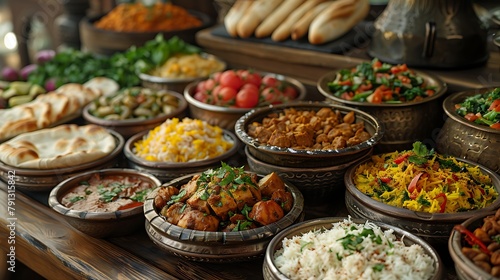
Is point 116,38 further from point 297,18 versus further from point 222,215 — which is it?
point 222,215

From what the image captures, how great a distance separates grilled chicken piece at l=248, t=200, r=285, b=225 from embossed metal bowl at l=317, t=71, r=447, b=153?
0.83 m

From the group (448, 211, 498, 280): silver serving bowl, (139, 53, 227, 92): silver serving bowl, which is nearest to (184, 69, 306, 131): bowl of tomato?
(139, 53, 227, 92): silver serving bowl

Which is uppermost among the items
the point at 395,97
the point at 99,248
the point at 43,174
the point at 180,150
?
the point at 395,97

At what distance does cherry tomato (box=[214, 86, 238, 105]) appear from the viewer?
3.07 m

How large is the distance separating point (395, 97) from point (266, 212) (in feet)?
3.49

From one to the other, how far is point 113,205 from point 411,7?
192cm

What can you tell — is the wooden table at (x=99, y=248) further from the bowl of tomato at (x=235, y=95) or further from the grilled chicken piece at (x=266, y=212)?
the bowl of tomato at (x=235, y=95)

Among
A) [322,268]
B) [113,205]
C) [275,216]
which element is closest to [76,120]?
[113,205]

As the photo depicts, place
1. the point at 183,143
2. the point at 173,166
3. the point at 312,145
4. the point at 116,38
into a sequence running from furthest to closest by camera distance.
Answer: the point at 116,38 → the point at 183,143 → the point at 173,166 → the point at 312,145

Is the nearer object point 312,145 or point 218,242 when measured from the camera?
point 218,242

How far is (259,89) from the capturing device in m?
3.18

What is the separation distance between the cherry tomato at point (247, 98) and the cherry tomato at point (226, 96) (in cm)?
4

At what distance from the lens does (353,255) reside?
169 cm

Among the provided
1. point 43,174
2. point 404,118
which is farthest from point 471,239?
point 43,174
